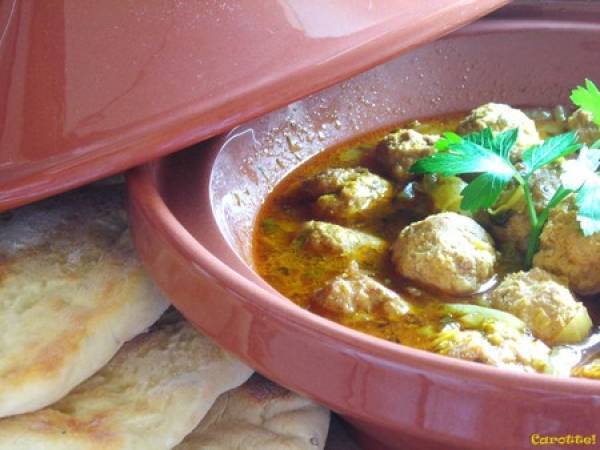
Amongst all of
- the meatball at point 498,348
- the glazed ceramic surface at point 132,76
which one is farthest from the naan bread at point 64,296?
the meatball at point 498,348

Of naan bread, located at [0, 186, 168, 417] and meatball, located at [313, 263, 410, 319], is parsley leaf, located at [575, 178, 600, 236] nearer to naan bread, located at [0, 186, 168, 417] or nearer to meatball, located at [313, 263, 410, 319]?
meatball, located at [313, 263, 410, 319]

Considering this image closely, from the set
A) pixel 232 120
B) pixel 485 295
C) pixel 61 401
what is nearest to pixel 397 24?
pixel 232 120

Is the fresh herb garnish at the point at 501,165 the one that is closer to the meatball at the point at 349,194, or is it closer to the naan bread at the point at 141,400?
the meatball at the point at 349,194

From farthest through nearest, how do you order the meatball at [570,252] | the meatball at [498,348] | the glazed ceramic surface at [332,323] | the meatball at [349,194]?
the meatball at [349,194] < the meatball at [570,252] < the meatball at [498,348] < the glazed ceramic surface at [332,323]

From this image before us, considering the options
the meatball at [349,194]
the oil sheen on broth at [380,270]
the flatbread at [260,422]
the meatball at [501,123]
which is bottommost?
the flatbread at [260,422]

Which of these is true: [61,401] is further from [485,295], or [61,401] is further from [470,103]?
[470,103]

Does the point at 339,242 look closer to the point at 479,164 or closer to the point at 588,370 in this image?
the point at 479,164

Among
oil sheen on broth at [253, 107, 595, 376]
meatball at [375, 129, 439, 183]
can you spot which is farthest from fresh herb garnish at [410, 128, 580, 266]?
meatball at [375, 129, 439, 183]
